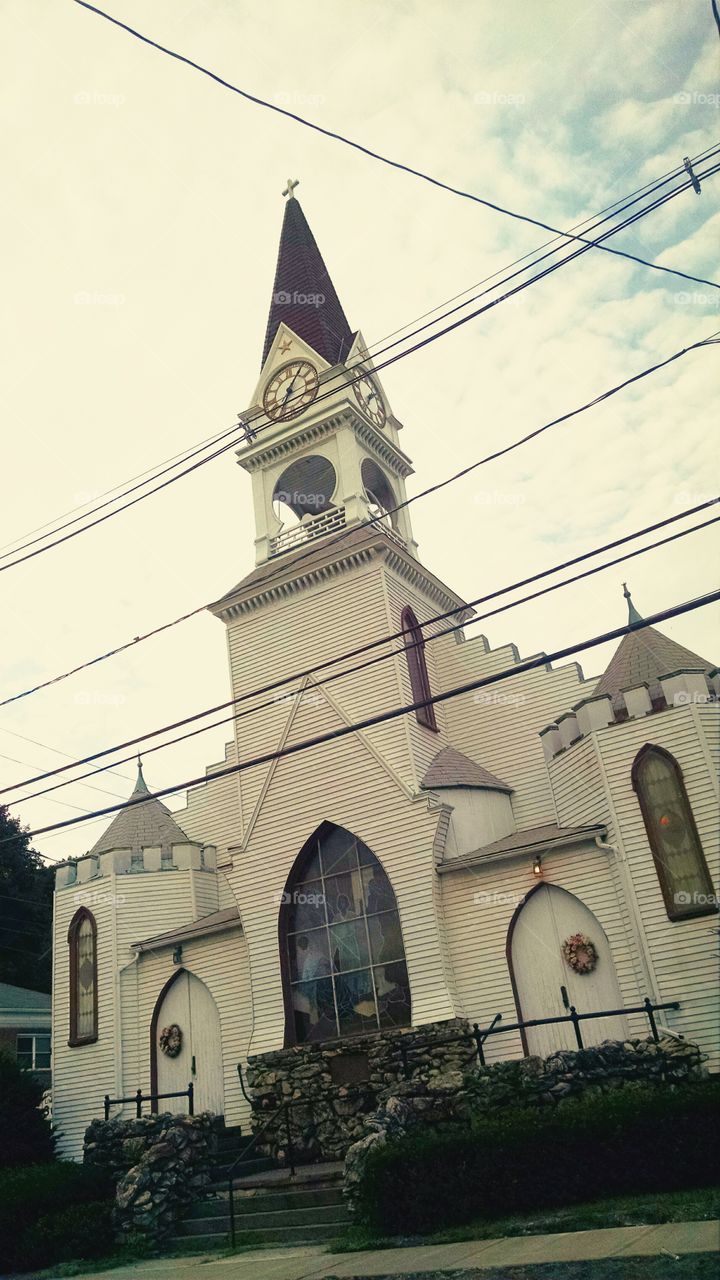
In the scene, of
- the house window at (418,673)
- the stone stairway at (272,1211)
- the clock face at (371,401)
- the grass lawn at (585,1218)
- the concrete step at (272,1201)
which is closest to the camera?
the grass lawn at (585,1218)

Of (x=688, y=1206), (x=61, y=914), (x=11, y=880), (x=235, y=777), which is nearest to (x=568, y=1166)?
(x=688, y=1206)

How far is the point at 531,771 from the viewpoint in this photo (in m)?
23.3

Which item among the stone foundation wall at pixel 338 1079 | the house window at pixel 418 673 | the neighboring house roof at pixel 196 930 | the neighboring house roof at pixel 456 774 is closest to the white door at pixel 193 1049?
the neighboring house roof at pixel 196 930

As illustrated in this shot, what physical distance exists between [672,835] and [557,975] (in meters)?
3.51

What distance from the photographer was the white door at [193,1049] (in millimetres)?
21844

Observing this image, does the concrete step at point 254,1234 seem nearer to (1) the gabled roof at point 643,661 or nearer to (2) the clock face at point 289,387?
(1) the gabled roof at point 643,661

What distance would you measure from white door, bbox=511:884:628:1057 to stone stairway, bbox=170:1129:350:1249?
482 centimetres

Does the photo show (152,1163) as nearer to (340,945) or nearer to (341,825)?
(340,945)

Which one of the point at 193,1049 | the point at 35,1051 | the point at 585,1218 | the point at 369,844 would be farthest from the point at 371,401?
the point at 35,1051

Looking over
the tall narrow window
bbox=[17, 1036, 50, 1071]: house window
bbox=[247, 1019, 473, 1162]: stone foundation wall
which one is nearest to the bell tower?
the tall narrow window

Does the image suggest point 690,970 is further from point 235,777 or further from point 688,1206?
point 235,777

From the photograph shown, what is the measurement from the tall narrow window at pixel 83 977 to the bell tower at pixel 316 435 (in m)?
10.4

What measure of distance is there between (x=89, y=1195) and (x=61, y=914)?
10517 millimetres

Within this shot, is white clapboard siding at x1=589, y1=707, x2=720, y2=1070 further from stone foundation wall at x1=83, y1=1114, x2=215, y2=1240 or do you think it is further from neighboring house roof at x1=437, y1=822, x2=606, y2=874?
stone foundation wall at x1=83, y1=1114, x2=215, y2=1240
